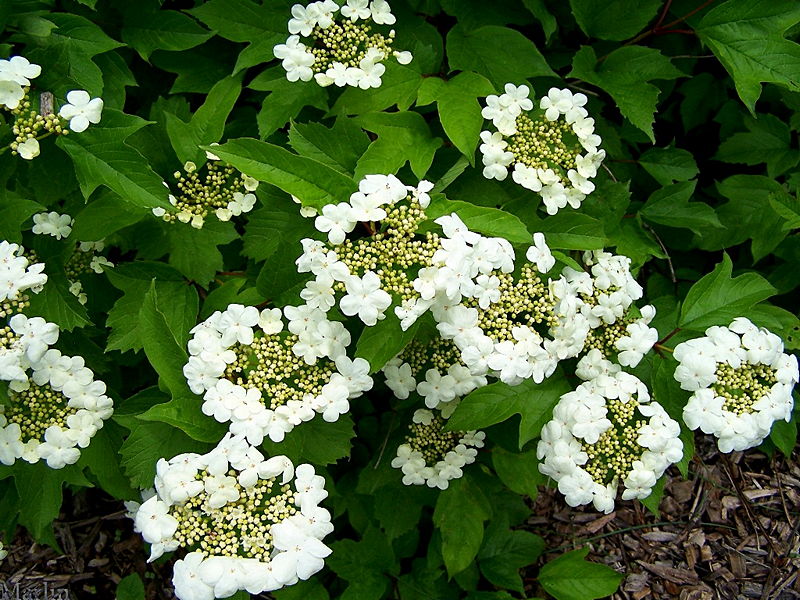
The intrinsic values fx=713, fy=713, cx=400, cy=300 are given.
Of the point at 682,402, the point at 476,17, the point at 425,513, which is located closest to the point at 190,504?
the point at 682,402

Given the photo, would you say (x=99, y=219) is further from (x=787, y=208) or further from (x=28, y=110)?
(x=787, y=208)

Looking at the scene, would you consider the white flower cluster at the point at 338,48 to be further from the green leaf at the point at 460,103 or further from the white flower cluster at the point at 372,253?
the white flower cluster at the point at 372,253

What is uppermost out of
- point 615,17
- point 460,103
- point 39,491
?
point 615,17

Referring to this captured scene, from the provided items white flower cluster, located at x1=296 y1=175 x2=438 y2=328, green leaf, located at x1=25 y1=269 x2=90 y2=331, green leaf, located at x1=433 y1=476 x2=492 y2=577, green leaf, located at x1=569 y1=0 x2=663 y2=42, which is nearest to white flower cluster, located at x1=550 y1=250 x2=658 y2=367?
white flower cluster, located at x1=296 y1=175 x2=438 y2=328

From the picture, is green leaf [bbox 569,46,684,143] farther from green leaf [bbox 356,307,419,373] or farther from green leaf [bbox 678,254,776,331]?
green leaf [bbox 356,307,419,373]

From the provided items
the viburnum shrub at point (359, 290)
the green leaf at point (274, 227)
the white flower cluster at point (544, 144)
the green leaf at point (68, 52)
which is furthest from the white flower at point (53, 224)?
the white flower cluster at point (544, 144)

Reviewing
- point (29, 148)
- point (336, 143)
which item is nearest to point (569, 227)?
point (336, 143)
